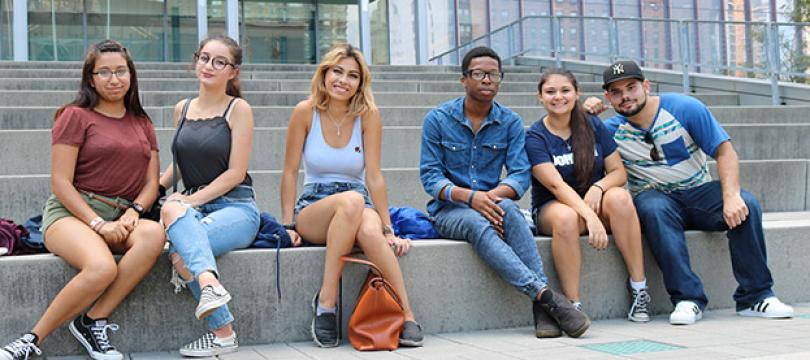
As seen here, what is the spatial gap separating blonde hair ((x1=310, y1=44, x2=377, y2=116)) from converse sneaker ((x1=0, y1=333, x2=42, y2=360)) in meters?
1.84

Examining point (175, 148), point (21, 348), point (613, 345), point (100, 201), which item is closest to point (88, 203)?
point (100, 201)

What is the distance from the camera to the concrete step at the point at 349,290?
4.35 meters

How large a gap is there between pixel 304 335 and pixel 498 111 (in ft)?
5.38

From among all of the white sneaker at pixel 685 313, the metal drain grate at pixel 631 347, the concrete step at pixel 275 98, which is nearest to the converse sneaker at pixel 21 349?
the metal drain grate at pixel 631 347

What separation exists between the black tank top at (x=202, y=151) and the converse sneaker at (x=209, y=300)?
76 centimetres

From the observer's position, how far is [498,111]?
523cm

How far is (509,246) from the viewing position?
4.91 m

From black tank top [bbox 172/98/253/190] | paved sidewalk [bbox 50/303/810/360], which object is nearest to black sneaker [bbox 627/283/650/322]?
paved sidewalk [bbox 50/303/810/360]

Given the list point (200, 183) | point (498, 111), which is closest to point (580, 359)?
point (498, 111)

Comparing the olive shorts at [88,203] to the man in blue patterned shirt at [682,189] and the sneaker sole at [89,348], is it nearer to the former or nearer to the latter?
the sneaker sole at [89,348]

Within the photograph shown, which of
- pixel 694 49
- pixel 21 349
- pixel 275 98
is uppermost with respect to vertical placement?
pixel 694 49

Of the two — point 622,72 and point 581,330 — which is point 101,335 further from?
point 622,72

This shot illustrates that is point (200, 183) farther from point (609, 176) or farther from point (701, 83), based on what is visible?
point (701, 83)

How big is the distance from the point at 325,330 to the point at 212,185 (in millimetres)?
906
